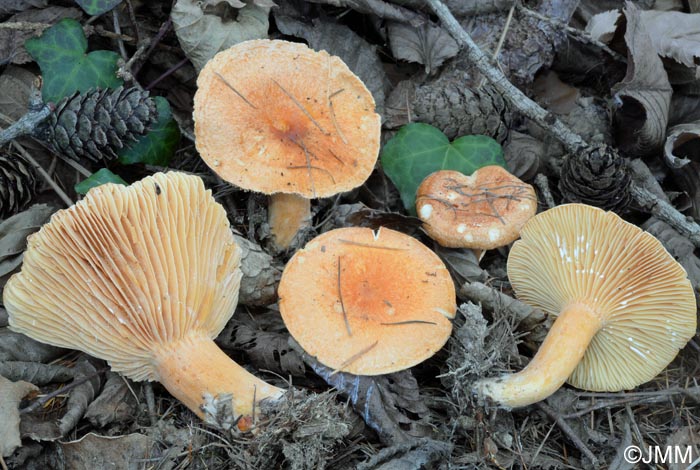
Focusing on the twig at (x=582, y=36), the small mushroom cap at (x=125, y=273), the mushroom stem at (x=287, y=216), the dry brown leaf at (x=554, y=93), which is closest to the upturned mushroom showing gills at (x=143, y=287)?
the small mushroom cap at (x=125, y=273)

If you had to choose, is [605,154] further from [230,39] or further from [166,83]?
[166,83]

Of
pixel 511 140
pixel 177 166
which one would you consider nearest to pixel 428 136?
pixel 511 140

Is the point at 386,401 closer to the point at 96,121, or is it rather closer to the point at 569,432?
the point at 569,432

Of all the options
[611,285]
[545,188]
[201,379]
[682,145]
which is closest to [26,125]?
[201,379]

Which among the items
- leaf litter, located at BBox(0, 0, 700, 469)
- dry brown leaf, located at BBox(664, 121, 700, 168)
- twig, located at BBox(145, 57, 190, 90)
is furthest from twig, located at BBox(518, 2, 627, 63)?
twig, located at BBox(145, 57, 190, 90)

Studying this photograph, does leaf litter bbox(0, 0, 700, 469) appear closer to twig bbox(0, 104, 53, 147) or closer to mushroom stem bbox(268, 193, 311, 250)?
mushroom stem bbox(268, 193, 311, 250)

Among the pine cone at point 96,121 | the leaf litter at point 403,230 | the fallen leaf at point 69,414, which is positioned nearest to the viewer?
the fallen leaf at point 69,414

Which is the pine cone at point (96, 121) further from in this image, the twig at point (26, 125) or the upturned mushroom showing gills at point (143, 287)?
the upturned mushroom showing gills at point (143, 287)
